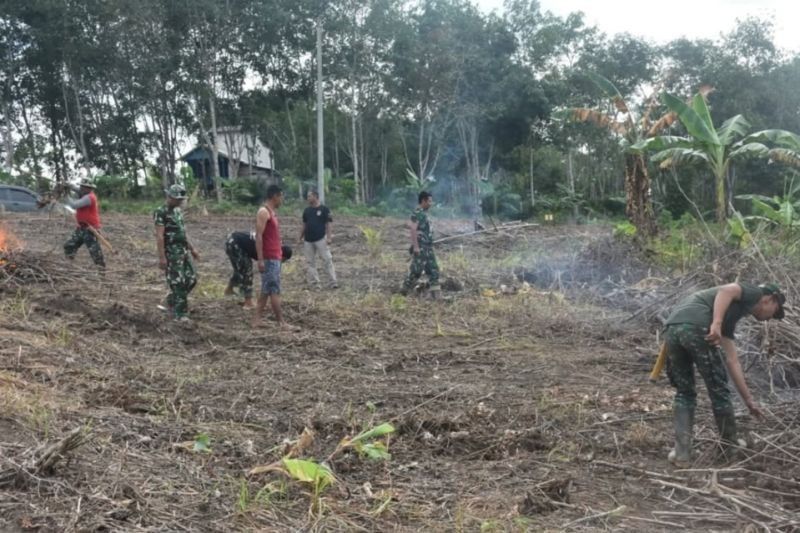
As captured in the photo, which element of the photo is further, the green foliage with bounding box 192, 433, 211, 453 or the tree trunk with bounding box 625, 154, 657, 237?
the tree trunk with bounding box 625, 154, 657, 237

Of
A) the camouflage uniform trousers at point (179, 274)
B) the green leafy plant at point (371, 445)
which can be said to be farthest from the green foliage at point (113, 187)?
the green leafy plant at point (371, 445)

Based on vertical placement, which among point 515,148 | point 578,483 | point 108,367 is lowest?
point 578,483

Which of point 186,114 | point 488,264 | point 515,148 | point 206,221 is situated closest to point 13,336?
point 488,264

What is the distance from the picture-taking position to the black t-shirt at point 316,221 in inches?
429

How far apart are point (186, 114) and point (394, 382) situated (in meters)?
Result: 28.6

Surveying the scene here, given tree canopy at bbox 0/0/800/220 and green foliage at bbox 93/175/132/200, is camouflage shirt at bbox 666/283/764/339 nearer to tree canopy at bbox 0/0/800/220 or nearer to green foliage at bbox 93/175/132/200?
tree canopy at bbox 0/0/800/220

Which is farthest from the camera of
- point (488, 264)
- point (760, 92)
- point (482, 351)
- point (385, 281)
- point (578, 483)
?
point (760, 92)

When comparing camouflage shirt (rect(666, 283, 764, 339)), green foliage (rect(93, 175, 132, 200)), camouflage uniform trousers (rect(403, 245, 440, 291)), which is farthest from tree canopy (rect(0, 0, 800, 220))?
camouflage shirt (rect(666, 283, 764, 339))

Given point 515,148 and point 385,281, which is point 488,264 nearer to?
point 385,281

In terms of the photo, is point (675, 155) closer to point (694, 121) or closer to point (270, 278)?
point (694, 121)

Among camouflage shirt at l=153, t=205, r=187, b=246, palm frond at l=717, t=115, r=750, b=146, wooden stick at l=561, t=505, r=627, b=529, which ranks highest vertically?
palm frond at l=717, t=115, r=750, b=146

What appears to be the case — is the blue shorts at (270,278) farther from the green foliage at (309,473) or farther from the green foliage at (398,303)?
the green foliage at (309,473)

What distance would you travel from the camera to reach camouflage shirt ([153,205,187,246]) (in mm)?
7676

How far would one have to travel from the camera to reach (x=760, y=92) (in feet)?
93.6
